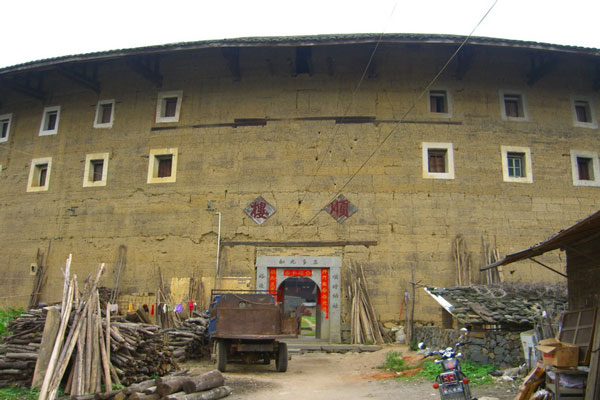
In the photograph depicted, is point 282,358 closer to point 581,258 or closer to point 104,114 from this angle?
point 581,258

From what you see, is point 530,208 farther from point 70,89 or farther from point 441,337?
point 70,89

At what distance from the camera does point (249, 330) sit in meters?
9.24

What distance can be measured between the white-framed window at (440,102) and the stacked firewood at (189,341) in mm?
9296

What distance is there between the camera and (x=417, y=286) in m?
13.5

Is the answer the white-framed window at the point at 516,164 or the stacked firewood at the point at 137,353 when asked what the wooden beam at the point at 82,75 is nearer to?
the stacked firewood at the point at 137,353

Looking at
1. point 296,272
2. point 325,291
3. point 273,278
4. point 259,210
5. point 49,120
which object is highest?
point 49,120

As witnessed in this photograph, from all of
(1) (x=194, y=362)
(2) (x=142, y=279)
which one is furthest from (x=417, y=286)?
(2) (x=142, y=279)

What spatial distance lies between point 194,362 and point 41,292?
7298 millimetres

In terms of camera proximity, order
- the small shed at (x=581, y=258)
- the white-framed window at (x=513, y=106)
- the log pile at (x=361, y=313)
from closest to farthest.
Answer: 1. the small shed at (x=581, y=258)
2. the log pile at (x=361, y=313)
3. the white-framed window at (x=513, y=106)

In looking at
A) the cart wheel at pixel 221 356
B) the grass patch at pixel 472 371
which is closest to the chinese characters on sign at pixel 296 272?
the cart wheel at pixel 221 356

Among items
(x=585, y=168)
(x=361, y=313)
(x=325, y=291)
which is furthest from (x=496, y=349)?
(x=585, y=168)

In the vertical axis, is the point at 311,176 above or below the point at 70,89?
below

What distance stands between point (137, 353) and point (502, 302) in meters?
6.95

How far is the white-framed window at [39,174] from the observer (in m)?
16.3
